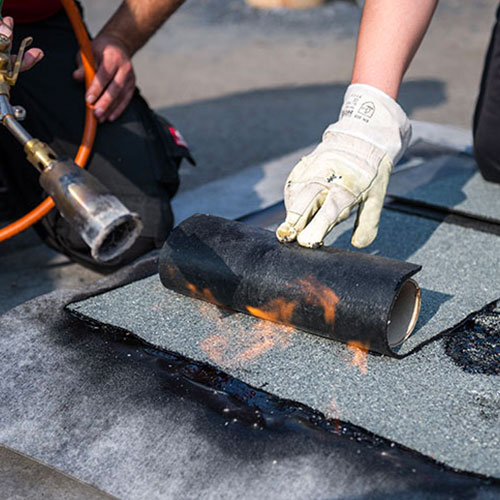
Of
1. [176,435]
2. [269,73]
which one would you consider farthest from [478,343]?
[269,73]

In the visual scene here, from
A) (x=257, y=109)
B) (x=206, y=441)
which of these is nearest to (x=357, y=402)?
(x=206, y=441)

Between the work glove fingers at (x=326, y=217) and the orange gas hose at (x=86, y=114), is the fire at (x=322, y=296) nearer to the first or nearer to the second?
the work glove fingers at (x=326, y=217)

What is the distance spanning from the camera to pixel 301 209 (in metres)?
1.75

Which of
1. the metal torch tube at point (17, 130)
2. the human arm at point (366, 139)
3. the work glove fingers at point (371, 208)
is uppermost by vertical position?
the metal torch tube at point (17, 130)

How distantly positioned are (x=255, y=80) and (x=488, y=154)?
109 inches

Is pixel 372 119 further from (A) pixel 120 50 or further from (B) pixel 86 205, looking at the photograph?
(A) pixel 120 50

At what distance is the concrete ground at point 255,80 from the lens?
340 cm

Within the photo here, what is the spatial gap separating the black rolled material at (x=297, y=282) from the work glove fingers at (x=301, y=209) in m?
0.04

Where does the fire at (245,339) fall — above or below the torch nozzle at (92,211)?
below

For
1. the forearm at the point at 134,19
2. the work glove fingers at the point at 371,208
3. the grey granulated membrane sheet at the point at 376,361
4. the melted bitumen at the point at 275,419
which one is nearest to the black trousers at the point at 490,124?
the grey granulated membrane sheet at the point at 376,361

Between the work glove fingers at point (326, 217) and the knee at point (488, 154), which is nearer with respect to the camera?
the work glove fingers at point (326, 217)

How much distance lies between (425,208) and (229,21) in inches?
207

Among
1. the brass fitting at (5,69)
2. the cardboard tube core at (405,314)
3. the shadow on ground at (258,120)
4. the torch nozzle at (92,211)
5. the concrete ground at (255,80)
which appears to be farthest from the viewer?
the shadow on ground at (258,120)

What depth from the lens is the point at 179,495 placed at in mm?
1329
